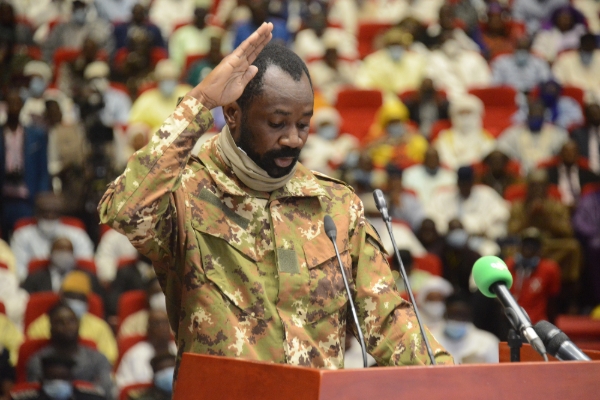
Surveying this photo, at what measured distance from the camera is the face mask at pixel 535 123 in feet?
36.9

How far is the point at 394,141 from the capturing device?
430 inches

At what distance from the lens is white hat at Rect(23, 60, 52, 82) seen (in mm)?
12037

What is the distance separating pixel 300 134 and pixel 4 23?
36.5 ft

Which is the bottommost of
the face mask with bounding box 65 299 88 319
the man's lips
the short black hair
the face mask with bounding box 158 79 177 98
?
the face mask with bounding box 65 299 88 319

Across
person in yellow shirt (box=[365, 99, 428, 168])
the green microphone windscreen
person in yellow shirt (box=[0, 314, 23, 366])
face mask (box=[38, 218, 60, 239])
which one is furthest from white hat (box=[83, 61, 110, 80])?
the green microphone windscreen

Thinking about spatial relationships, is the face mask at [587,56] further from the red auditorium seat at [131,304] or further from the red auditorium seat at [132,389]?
the red auditorium seat at [132,389]

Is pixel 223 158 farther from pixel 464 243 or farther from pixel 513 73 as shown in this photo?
pixel 513 73

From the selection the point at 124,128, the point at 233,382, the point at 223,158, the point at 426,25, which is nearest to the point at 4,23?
the point at 124,128

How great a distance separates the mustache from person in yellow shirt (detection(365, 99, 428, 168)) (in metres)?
7.74

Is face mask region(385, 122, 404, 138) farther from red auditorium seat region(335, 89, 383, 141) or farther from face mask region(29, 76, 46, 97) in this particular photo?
face mask region(29, 76, 46, 97)

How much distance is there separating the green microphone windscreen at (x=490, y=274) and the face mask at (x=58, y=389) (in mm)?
3870

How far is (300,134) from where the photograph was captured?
2781mm

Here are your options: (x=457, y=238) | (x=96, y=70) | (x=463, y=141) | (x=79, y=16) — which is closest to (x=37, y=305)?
(x=457, y=238)

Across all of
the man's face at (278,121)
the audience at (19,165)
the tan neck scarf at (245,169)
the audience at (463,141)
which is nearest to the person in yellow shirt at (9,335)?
the audience at (19,165)
